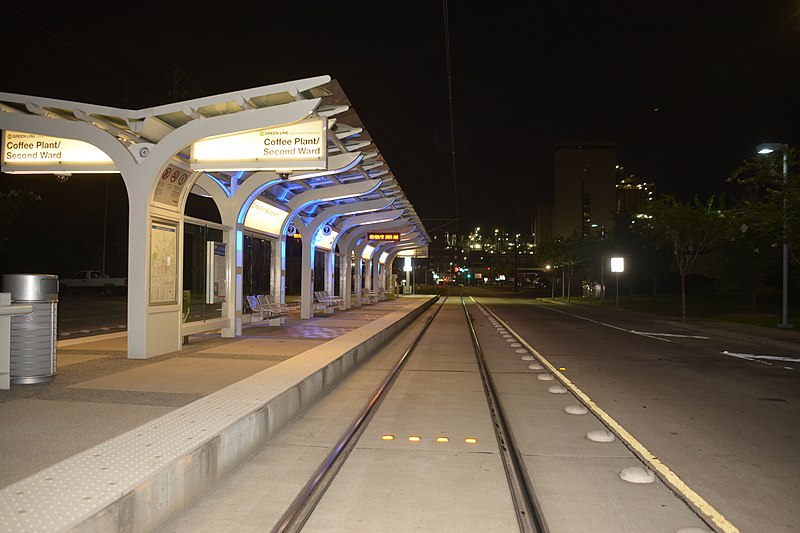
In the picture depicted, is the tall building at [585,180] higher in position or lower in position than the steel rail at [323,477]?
higher

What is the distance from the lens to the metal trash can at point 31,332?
A: 8.41 metres

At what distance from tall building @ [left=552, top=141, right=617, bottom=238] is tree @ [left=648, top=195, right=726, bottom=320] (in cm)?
6607

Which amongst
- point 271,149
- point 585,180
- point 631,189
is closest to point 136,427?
point 271,149

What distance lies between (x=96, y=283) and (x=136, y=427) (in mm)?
51653

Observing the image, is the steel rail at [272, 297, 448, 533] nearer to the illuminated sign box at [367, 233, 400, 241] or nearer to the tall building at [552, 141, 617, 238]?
the illuminated sign box at [367, 233, 400, 241]

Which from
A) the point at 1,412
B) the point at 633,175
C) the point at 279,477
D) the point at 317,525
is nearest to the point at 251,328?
the point at 1,412

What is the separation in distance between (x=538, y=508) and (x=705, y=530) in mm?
1169

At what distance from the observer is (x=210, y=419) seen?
20.5 feet

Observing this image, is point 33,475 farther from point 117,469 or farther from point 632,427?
point 632,427

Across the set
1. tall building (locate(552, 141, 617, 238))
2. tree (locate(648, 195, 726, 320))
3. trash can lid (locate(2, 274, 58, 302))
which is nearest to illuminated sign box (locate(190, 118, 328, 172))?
trash can lid (locate(2, 274, 58, 302))

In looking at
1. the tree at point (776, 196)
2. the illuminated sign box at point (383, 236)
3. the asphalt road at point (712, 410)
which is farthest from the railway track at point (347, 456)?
the illuminated sign box at point (383, 236)

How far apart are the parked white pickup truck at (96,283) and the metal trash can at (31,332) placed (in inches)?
1814

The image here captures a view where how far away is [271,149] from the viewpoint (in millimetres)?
12102

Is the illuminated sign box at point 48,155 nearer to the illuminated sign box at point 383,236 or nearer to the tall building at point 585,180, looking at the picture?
the illuminated sign box at point 383,236
